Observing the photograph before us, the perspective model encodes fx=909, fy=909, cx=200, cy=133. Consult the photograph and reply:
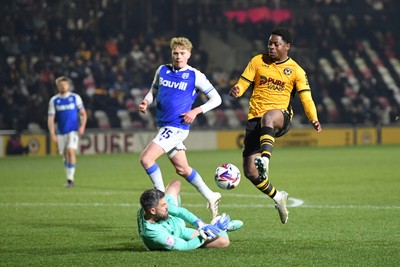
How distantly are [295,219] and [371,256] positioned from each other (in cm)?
341

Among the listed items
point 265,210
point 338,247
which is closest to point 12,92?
point 265,210

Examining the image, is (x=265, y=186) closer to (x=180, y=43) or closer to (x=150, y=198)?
(x=180, y=43)

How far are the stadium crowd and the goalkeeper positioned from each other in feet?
66.1

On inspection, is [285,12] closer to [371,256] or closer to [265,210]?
[265,210]

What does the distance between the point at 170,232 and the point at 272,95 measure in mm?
2816

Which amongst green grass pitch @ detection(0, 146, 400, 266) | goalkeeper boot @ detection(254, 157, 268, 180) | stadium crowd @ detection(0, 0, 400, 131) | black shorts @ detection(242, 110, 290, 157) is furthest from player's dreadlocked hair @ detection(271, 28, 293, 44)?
stadium crowd @ detection(0, 0, 400, 131)

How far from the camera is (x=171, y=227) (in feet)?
29.0

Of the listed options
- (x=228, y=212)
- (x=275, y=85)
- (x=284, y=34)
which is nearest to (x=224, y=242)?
(x=275, y=85)

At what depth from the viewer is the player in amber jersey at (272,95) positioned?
1082 cm

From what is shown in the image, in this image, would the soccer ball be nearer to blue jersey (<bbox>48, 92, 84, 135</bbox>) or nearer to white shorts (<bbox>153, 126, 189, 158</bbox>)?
white shorts (<bbox>153, 126, 189, 158</bbox>)

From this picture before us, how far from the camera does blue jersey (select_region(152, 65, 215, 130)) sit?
1097cm

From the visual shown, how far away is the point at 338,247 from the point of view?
29.7 feet

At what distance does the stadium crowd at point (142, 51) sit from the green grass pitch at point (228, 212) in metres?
7.05

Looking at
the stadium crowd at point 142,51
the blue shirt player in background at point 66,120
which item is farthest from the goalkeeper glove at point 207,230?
the stadium crowd at point 142,51
